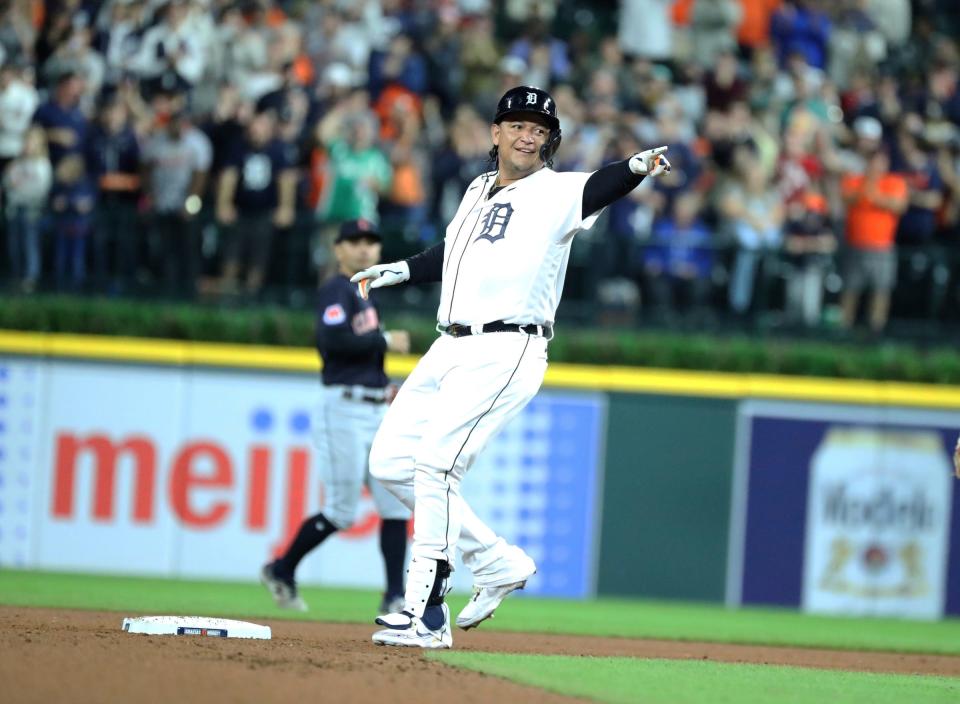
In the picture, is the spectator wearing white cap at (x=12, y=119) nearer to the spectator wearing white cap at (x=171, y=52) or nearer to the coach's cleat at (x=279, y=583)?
the spectator wearing white cap at (x=171, y=52)

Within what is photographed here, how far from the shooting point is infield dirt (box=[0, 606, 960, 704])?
521 cm

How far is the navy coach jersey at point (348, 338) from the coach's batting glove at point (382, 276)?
179 centimetres

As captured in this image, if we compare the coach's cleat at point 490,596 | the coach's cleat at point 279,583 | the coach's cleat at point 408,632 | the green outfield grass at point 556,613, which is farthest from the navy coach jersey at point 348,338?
the coach's cleat at point 408,632

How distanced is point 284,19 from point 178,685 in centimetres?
1143

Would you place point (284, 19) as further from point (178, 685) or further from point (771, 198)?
point (178, 685)

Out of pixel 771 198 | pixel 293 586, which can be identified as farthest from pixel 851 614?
pixel 293 586

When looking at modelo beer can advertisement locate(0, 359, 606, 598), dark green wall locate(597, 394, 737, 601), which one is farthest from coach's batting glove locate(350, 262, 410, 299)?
dark green wall locate(597, 394, 737, 601)

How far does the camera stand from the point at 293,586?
9.64 m

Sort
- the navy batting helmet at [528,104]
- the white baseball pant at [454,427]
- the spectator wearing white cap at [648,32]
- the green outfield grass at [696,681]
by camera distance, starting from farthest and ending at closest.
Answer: the spectator wearing white cap at [648,32], the navy batting helmet at [528,104], the white baseball pant at [454,427], the green outfield grass at [696,681]

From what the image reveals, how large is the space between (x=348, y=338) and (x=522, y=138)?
8.26ft

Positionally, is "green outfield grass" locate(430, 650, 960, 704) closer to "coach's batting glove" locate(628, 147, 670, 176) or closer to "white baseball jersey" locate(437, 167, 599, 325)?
"white baseball jersey" locate(437, 167, 599, 325)

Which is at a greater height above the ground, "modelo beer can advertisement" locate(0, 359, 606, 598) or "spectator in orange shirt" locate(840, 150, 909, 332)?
"spectator in orange shirt" locate(840, 150, 909, 332)

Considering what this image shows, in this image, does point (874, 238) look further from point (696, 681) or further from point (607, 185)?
point (696, 681)

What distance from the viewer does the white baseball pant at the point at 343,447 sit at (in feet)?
30.4
